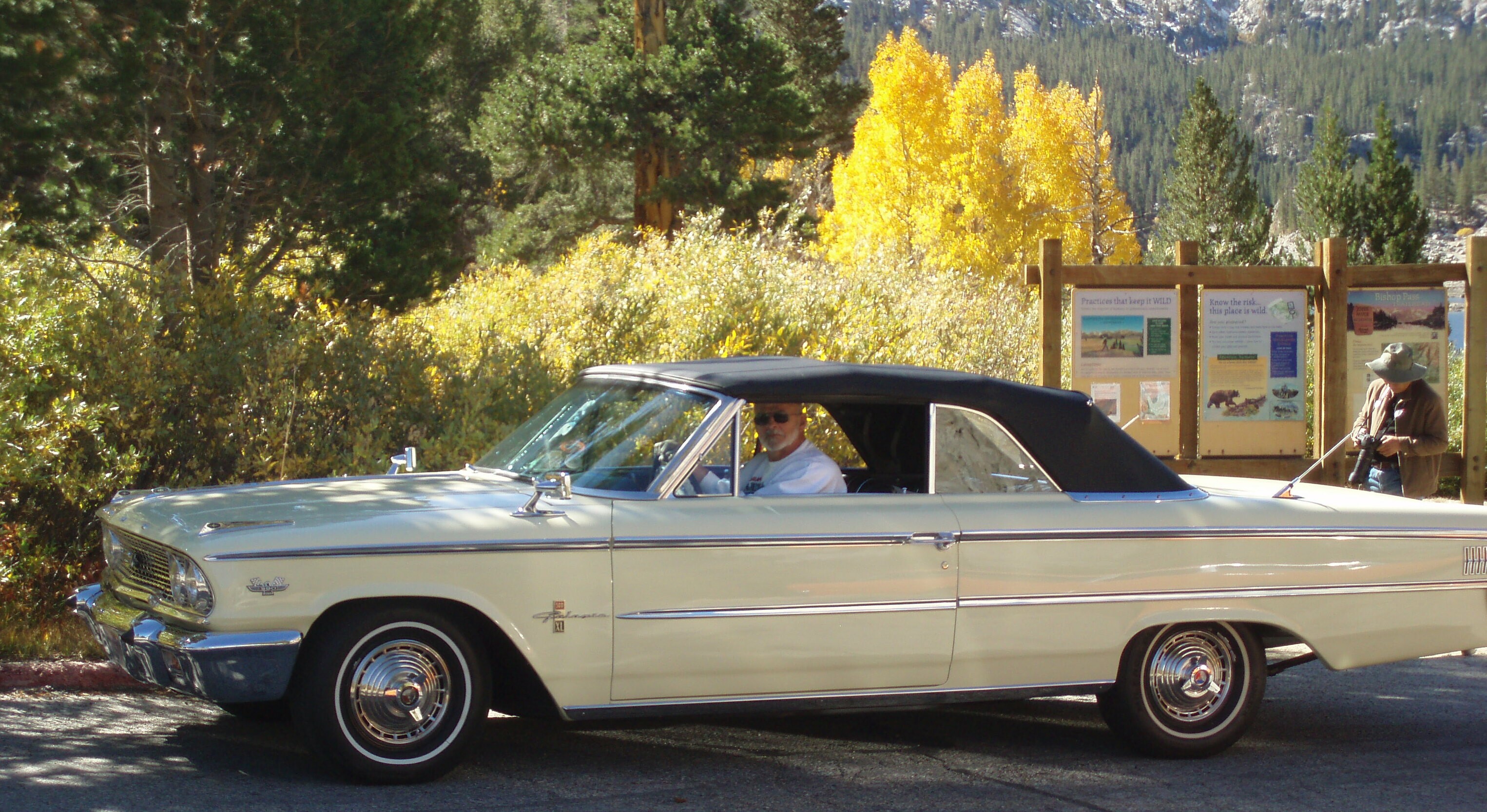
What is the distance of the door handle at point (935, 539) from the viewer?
5180mm

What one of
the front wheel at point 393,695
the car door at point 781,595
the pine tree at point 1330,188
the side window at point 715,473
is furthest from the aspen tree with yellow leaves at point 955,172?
the front wheel at point 393,695

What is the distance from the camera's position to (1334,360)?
11.1 metres

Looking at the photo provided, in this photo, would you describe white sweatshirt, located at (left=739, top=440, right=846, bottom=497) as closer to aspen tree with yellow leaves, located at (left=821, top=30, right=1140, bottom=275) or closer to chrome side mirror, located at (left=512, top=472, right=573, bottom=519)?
chrome side mirror, located at (left=512, top=472, right=573, bottom=519)

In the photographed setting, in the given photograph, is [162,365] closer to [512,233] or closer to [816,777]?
[816,777]

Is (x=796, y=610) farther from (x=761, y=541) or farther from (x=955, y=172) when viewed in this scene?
(x=955, y=172)

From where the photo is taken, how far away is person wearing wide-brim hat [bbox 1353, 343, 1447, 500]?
8.77 meters

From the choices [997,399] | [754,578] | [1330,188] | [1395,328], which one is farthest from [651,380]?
[1330,188]

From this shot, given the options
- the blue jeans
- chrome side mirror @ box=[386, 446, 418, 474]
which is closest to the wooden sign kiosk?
the blue jeans

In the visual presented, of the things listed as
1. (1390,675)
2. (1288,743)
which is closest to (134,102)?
(1288,743)

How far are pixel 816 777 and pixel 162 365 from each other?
518 centimetres

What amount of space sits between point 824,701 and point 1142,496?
162 cm

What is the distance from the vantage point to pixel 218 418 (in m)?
8.29

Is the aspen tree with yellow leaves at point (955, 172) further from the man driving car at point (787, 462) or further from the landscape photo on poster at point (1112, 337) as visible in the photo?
the man driving car at point (787, 462)

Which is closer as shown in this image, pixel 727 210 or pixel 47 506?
pixel 47 506
